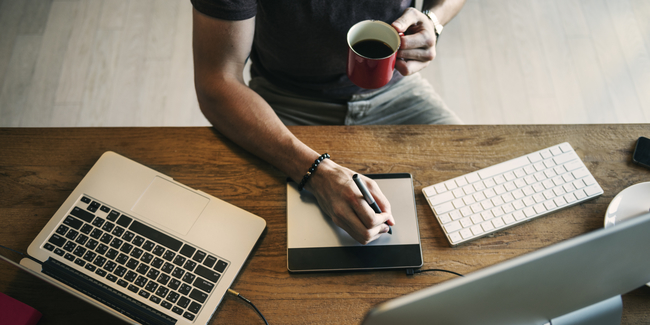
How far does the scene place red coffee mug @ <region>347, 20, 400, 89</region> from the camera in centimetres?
76

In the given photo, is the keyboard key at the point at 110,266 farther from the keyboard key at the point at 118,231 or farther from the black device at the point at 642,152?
the black device at the point at 642,152

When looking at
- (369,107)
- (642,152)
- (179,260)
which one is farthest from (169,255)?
(642,152)

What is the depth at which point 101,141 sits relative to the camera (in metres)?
0.89

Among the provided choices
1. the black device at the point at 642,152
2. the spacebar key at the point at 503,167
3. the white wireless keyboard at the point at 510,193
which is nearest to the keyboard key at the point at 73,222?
the white wireless keyboard at the point at 510,193

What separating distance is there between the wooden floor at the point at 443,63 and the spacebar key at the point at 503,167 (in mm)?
1099

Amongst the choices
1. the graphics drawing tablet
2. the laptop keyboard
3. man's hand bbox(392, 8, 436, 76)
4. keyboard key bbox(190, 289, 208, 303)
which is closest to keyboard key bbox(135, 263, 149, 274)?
the laptop keyboard

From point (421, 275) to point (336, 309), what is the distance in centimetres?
17

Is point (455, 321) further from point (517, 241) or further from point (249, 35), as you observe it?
point (249, 35)

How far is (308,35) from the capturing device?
97 cm

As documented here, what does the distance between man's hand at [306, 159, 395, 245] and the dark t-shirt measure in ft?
1.12

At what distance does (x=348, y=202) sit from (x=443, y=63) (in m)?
1.54

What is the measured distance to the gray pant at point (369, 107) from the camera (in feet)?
3.70

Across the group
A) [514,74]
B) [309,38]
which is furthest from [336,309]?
[514,74]

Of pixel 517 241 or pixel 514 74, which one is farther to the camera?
pixel 514 74
